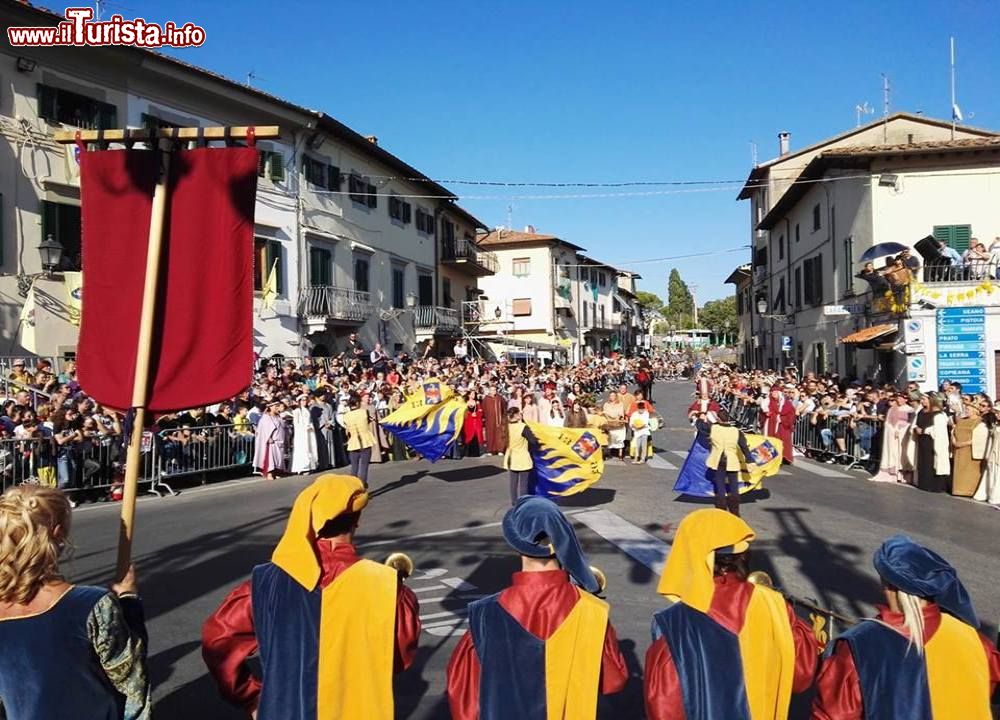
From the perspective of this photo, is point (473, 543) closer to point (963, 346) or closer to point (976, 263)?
point (963, 346)

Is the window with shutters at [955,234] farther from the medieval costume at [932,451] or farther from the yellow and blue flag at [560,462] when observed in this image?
the yellow and blue flag at [560,462]

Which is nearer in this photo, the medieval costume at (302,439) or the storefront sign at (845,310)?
the medieval costume at (302,439)

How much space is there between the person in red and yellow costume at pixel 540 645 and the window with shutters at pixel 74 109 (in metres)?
18.1

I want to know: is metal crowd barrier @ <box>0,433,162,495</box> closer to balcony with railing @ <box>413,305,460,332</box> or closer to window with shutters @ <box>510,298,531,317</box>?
balcony with railing @ <box>413,305,460,332</box>

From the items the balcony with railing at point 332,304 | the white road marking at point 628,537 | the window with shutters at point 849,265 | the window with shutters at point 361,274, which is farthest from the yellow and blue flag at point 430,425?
the window with shutters at point 849,265

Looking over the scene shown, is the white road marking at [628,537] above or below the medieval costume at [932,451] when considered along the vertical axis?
below

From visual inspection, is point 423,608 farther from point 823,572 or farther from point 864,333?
point 864,333

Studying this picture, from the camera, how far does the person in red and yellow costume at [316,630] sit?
304cm

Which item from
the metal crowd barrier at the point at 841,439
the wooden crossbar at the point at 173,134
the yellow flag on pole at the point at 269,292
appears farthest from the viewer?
the yellow flag on pole at the point at 269,292

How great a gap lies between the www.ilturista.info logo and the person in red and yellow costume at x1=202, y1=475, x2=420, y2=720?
17.6 meters

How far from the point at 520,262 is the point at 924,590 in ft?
184

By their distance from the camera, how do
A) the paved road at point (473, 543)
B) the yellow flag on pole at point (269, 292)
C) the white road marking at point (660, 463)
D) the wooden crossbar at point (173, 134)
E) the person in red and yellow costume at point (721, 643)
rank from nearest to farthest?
1. the person in red and yellow costume at point (721, 643)
2. the wooden crossbar at point (173, 134)
3. the paved road at point (473, 543)
4. the white road marking at point (660, 463)
5. the yellow flag on pole at point (269, 292)

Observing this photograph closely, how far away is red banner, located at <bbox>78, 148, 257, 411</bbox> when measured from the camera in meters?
3.95

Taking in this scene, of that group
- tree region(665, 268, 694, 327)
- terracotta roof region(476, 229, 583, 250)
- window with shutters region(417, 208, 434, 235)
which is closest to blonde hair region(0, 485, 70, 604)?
window with shutters region(417, 208, 434, 235)
